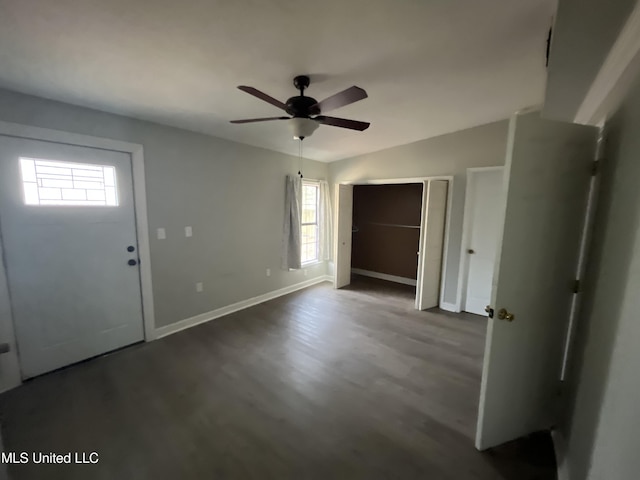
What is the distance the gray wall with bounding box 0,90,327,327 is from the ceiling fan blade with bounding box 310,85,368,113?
6.54 ft

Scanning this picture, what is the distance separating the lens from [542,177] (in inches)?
59.1

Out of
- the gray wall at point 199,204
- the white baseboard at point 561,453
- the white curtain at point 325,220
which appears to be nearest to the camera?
the white baseboard at point 561,453

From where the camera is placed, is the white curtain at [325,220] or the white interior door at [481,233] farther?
the white curtain at [325,220]

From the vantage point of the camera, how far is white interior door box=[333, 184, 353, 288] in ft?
16.0

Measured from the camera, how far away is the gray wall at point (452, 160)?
139 inches

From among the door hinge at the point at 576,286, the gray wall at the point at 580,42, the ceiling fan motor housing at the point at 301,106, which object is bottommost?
the door hinge at the point at 576,286

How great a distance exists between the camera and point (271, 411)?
2012 millimetres

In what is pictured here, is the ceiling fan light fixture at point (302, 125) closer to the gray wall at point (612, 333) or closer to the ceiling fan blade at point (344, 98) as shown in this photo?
the ceiling fan blade at point (344, 98)

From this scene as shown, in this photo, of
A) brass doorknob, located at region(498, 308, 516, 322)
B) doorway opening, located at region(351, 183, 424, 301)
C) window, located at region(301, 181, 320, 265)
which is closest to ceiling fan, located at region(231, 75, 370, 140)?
brass doorknob, located at region(498, 308, 516, 322)

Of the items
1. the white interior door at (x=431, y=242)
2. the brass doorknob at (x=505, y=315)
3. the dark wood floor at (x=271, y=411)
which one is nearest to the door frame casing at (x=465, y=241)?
the white interior door at (x=431, y=242)

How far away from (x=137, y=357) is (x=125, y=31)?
2740 millimetres

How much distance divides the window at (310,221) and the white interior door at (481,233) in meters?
2.64

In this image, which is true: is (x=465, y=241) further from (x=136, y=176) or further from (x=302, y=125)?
(x=136, y=176)

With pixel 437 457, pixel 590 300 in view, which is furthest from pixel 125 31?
pixel 437 457
